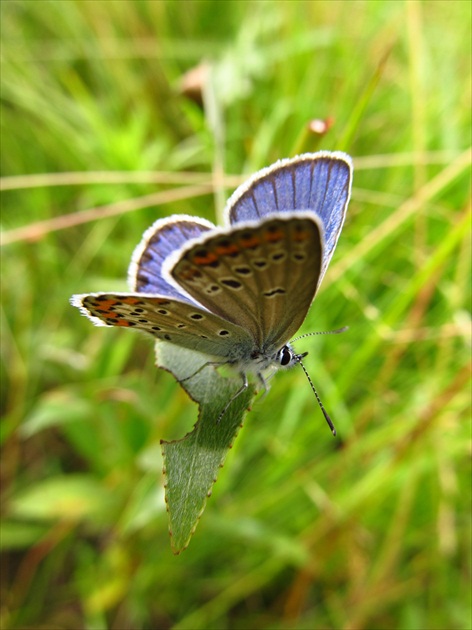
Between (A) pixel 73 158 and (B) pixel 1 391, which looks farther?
(A) pixel 73 158

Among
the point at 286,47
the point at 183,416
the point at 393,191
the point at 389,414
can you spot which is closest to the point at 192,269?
the point at 183,416

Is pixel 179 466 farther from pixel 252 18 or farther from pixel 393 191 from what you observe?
pixel 252 18

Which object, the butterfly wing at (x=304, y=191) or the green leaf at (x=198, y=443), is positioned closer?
the green leaf at (x=198, y=443)

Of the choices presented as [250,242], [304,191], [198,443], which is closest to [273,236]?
[250,242]

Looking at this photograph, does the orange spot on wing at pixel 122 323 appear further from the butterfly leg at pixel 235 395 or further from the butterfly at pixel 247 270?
the butterfly leg at pixel 235 395

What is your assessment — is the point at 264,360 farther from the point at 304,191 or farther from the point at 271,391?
the point at 271,391

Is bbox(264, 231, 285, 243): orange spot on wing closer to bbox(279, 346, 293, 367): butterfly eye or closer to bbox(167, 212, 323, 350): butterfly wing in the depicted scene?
bbox(167, 212, 323, 350): butterfly wing

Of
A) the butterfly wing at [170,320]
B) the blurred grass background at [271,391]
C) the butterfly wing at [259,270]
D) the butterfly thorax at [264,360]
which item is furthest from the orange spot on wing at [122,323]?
the blurred grass background at [271,391]

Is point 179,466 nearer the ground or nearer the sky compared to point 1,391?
nearer the ground
